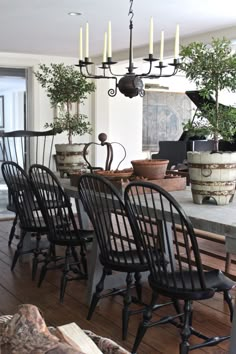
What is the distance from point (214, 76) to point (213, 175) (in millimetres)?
555

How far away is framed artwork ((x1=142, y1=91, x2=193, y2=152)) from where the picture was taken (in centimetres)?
924

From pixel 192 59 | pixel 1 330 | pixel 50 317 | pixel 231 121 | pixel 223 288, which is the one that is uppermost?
pixel 192 59

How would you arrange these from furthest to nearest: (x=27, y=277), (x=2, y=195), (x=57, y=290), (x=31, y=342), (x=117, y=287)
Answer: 1. (x=2, y=195)
2. (x=27, y=277)
3. (x=57, y=290)
4. (x=117, y=287)
5. (x=31, y=342)

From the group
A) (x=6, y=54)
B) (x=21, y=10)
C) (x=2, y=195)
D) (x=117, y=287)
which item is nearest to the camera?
(x=117, y=287)

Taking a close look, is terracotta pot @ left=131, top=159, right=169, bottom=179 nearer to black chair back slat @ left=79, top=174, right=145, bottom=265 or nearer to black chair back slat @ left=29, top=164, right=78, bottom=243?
black chair back slat @ left=79, top=174, right=145, bottom=265

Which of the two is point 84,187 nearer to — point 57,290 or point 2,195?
point 57,290

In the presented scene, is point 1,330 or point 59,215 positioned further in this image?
point 59,215

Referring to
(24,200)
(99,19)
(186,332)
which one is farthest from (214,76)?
(99,19)

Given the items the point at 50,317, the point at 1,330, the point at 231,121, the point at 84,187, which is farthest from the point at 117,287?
the point at 1,330

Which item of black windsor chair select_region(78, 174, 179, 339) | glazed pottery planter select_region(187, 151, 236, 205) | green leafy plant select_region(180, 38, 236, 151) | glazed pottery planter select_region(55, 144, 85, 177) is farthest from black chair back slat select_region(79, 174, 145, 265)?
glazed pottery planter select_region(55, 144, 85, 177)

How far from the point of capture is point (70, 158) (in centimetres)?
448

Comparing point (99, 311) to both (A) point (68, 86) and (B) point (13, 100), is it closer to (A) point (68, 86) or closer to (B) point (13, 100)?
(A) point (68, 86)

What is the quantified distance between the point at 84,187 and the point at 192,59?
102cm

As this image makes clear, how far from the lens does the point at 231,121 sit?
9.01ft
